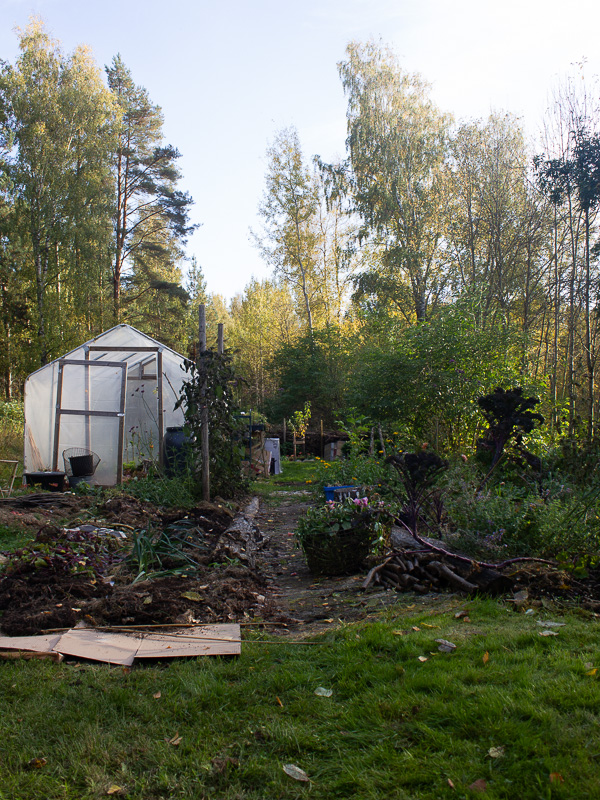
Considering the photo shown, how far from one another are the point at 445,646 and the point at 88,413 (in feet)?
28.0

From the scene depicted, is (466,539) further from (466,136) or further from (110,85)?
(110,85)

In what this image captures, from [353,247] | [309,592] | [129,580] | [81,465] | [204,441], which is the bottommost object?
[309,592]

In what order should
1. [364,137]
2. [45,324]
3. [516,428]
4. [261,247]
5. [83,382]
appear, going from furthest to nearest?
[261,247] < [364,137] < [45,324] < [83,382] < [516,428]

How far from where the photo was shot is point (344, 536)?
4496mm

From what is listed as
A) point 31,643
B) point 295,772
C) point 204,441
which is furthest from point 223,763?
point 204,441

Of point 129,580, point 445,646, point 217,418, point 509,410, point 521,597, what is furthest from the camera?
point 217,418

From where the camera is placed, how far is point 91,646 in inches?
118

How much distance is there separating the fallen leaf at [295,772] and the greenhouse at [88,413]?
7.79 m

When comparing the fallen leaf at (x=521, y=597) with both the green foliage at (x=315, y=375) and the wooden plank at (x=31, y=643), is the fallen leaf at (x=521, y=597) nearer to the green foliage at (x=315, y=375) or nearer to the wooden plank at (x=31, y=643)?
the wooden plank at (x=31, y=643)

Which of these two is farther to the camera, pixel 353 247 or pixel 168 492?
pixel 353 247

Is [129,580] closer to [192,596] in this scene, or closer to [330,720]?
[192,596]

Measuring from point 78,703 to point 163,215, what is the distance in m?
22.6

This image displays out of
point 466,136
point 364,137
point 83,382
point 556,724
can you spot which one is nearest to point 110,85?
point 364,137

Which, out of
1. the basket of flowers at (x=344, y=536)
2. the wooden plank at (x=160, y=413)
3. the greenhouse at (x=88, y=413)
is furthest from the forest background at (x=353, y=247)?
the basket of flowers at (x=344, y=536)
